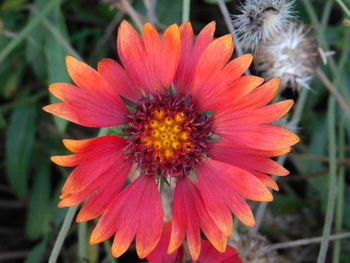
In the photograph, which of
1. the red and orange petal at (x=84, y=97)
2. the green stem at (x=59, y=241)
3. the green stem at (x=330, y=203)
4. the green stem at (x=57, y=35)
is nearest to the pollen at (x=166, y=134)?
the red and orange petal at (x=84, y=97)

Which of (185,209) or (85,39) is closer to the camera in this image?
(185,209)

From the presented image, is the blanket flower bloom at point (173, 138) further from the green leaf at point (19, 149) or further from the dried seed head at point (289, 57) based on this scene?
the green leaf at point (19, 149)

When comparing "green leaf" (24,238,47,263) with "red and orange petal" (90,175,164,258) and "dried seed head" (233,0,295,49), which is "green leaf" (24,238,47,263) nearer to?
"red and orange petal" (90,175,164,258)

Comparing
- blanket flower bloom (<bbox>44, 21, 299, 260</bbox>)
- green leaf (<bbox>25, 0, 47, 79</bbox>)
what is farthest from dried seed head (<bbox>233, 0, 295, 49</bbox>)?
green leaf (<bbox>25, 0, 47, 79</bbox>)

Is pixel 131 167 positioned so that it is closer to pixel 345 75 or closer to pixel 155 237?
pixel 155 237

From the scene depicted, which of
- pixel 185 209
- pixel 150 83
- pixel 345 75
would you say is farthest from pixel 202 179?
pixel 345 75

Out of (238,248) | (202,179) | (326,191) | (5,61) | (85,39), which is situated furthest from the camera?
(85,39)
